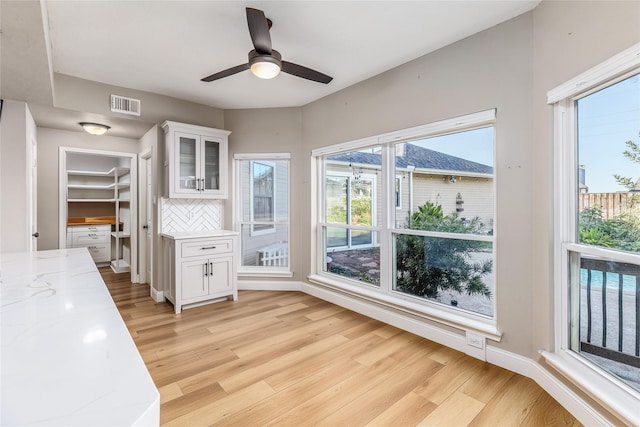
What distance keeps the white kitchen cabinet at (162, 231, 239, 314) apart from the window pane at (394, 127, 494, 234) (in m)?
2.18

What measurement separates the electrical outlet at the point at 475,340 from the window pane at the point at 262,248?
267cm

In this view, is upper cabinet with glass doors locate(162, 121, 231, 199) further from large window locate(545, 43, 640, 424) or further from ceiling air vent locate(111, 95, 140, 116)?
large window locate(545, 43, 640, 424)

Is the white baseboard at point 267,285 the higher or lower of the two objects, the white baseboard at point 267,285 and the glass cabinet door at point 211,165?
the lower

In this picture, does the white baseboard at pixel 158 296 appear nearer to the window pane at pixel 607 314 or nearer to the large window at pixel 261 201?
the large window at pixel 261 201

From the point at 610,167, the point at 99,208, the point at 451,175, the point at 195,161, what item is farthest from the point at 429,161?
the point at 99,208

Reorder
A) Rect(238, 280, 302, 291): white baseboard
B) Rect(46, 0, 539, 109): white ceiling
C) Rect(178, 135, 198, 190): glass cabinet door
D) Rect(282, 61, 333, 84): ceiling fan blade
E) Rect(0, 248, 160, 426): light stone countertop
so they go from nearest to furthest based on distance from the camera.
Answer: Rect(0, 248, 160, 426): light stone countertop
Rect(46, 0, 539, 109): white ceiling
Rect(282, 61, 333, 84): ceiling fan blade
Rect(178, 135, 198, 190): glass cabinet door
Rect(238, 280, 302, 291): white baseboard

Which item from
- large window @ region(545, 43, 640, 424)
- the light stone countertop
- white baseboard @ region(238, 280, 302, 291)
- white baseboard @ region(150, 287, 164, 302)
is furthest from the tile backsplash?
large window @ region(545, 43, 640, 424)

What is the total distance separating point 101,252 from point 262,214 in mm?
4059

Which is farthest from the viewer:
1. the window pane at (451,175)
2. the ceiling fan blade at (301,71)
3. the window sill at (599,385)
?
the window pane at (451,175)

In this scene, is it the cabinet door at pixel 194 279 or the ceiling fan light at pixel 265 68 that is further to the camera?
the cabinet door at pixel 194 279

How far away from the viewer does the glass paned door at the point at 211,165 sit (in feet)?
13.3

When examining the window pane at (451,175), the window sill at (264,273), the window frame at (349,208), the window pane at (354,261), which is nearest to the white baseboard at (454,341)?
the window sill at (264,273)

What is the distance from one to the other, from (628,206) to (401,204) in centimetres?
176

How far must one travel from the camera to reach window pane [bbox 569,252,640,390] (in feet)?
5.33
